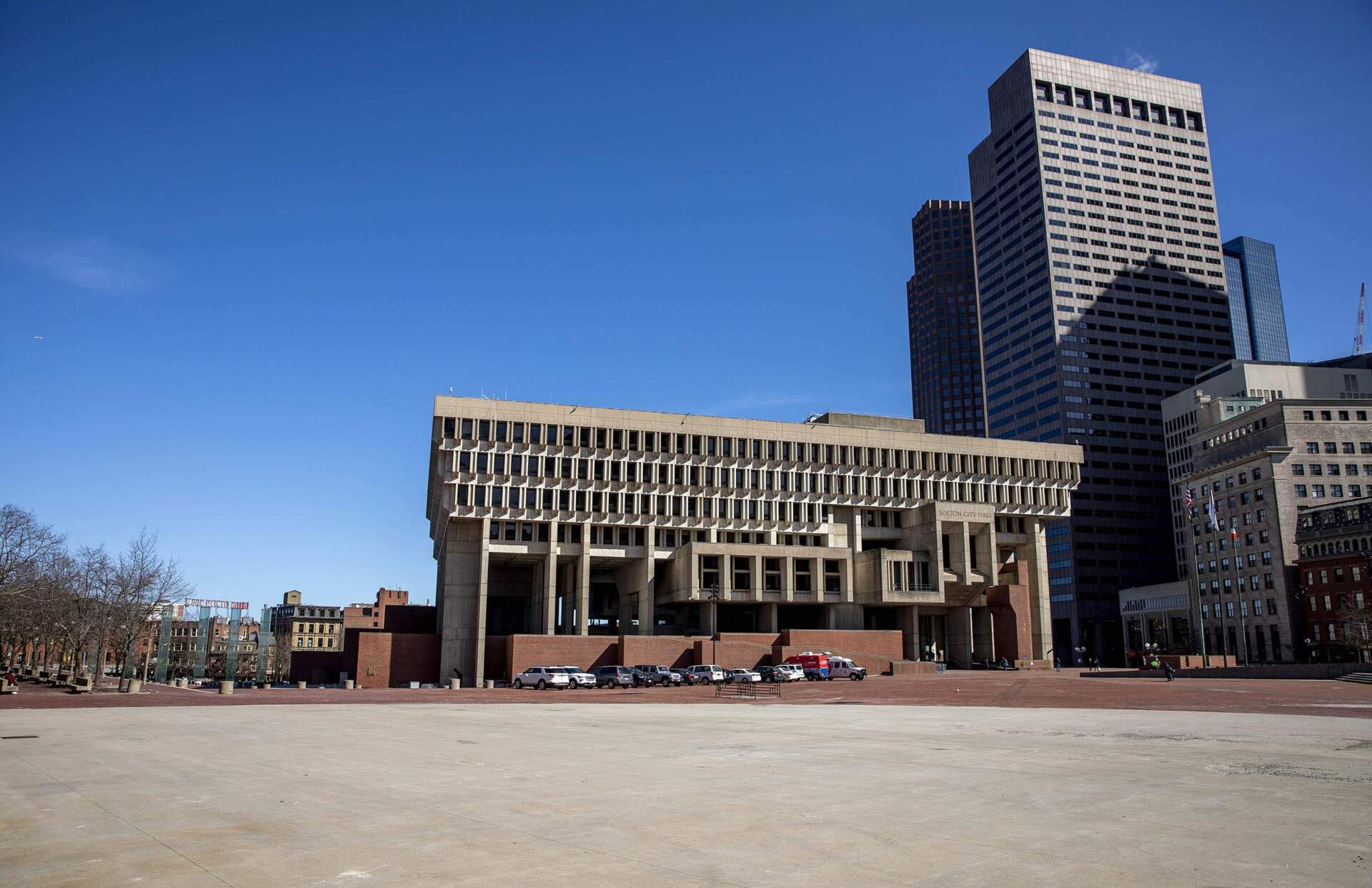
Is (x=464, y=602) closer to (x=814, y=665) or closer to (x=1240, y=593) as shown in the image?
(x=814, y=665)

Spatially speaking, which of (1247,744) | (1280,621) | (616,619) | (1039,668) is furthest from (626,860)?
(1280,621)

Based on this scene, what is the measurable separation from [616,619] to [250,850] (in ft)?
343

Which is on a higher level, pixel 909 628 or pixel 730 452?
pixel 730 452

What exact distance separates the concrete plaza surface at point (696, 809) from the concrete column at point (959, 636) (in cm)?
8072

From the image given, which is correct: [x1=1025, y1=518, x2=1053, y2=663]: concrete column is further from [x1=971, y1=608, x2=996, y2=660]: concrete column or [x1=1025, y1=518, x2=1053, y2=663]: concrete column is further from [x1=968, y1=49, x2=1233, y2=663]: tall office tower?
[x1=968, y1=49, x2=1233, y2=663]: tall office tower

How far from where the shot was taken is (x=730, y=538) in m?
104

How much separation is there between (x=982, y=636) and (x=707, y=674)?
50.2 m

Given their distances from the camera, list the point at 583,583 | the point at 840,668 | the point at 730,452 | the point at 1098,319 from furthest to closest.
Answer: the point at 1098,319 → the point at 730,452 → the point at 583,583 → the point at 840,668

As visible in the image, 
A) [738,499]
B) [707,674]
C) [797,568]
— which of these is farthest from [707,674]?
[738,499]

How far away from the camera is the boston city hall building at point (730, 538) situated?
300 feet

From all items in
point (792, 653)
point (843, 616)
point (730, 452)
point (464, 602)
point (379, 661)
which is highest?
point (730, 452)

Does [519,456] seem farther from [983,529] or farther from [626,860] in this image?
[626,860]

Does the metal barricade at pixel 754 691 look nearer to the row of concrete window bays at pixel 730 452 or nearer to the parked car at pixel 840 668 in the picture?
the parked car at pixel 840 668

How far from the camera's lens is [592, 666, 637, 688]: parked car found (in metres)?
68.1
